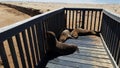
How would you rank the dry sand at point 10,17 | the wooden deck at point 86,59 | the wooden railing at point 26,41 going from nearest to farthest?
the wooden railing at point 26,41, the wooden deck at point 86,59, the dry sand at point 10,17

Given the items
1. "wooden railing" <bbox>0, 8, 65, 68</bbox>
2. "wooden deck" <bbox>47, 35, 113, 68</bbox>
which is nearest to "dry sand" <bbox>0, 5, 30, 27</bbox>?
"wooden deck" <bbox>47, 35, 113, 68</bbox>

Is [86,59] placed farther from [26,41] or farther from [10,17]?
[10,17]

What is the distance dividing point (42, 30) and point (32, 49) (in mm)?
586

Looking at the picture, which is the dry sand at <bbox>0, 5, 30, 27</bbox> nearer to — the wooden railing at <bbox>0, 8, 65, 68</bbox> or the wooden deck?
the wooden deck

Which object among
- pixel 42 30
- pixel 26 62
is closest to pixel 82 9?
pixel 42 30

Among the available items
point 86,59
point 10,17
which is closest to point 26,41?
point 86,59

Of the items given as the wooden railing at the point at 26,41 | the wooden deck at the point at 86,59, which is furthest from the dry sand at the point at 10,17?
the wooden railing at the point at 26,41

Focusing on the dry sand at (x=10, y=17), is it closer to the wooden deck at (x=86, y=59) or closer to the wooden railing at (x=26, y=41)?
the wooden deck at (x=86, y=59)

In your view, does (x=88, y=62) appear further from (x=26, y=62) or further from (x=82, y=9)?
(x=82, y=9)

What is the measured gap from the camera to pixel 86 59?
3719 millimetres

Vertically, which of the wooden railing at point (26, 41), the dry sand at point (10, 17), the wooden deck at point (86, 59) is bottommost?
the dry sand at point (10, 17)

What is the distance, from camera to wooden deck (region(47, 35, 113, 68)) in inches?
135

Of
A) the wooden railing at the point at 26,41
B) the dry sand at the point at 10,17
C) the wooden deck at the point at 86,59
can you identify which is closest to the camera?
the wooden railing at the point at 26,41

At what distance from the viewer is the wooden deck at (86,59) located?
135 inches
